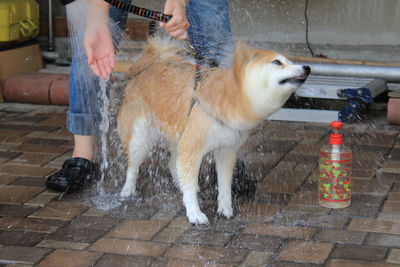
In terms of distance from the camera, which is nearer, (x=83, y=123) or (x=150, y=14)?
(x=150, y=14)

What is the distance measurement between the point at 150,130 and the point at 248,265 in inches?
34.5

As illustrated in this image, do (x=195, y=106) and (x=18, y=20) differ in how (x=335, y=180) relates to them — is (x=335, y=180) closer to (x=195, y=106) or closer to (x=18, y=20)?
(x=195, y=106)

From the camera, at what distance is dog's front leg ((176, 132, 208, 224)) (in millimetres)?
3121

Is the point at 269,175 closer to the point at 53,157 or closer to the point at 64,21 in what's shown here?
the point at 53,157

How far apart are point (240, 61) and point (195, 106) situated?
291 mm

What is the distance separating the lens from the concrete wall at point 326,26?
5.14 meters

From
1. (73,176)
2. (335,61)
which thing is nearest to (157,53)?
(73,176)

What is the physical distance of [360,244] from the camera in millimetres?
2941

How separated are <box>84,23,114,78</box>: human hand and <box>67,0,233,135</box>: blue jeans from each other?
46cm

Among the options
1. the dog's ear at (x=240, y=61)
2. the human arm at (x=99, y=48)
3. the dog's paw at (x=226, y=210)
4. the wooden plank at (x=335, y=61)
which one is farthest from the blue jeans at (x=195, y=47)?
the wooden plank at (x=335, y=61)

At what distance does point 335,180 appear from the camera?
3.32 meters

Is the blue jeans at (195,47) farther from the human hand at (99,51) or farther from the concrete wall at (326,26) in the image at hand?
the concrete wall at (326,26)

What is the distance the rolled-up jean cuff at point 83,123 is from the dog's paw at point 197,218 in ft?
2.77

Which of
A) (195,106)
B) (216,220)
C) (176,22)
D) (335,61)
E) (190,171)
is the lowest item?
(216,220)
